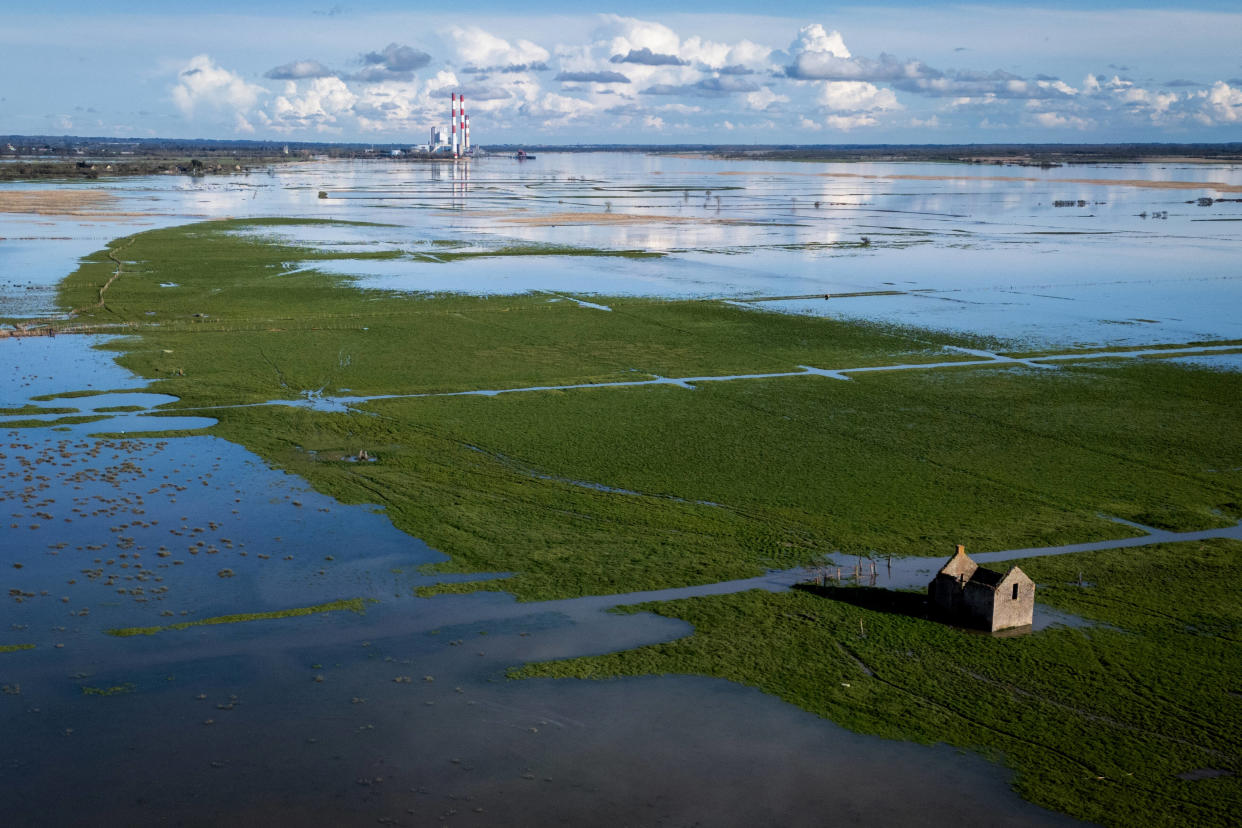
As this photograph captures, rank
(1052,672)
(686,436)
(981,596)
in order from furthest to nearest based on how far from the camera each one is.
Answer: (686,436), (981,596), (1052,672)

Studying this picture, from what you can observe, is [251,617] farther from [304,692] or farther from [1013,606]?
[1013,606]

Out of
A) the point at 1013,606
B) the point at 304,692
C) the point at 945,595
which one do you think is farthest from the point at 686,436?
the point at 304,692

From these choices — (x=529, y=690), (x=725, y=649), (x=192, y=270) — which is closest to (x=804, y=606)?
(x=725, y=649)

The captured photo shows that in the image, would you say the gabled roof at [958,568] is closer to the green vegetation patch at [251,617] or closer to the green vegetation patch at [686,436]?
the green vegetation patch at [686,436]

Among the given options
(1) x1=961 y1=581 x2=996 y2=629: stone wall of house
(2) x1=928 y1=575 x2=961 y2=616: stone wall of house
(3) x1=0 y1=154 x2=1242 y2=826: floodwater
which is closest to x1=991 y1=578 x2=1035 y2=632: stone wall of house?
(1) x1=961 y1=581 x2=996 y2=629: stone wall of house

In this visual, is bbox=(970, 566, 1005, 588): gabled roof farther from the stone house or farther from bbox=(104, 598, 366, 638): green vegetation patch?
bbox=(104, 598, 366, 638): green vegetation patch

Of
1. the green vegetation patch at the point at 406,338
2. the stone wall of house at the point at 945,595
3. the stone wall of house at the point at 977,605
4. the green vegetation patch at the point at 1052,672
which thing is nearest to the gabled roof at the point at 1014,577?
the stone wall of house at the point at 977,605
